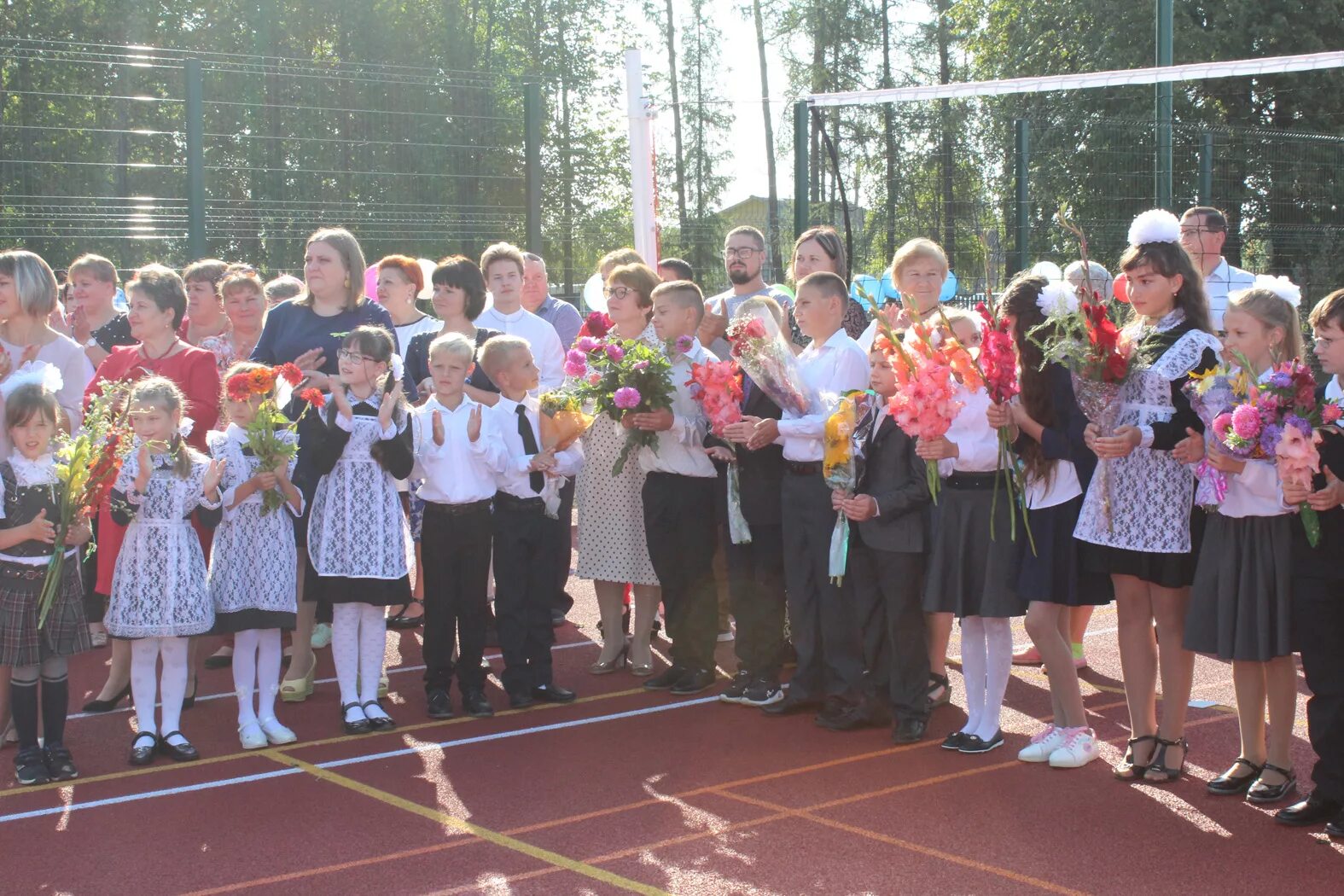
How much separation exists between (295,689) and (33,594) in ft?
5.37

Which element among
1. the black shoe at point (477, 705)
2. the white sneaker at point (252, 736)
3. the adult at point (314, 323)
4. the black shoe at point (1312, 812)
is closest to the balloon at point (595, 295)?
the adult at point (314, 323)

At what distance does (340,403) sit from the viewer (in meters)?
6.28

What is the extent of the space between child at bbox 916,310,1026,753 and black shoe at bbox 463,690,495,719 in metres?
2.15

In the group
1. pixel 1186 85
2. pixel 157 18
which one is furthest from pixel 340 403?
pixel 157 18

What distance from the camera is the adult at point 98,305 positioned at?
7617 millimetres

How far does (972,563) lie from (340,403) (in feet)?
9.44

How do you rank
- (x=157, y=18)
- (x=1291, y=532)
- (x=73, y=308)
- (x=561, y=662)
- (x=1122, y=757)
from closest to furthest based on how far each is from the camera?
(x=1291, y=532)
(x=1122, y=757)
(x=561, y=662)
(x=73, y=308)
(x=157, y=18)

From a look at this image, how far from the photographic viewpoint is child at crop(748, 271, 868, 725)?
6.28 metres

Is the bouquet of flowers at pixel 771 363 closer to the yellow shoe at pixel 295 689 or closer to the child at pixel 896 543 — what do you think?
the child at pixel 896 543

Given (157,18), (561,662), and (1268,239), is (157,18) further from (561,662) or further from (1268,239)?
(561,662)

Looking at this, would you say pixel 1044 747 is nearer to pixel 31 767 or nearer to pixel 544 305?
pixel 31 767

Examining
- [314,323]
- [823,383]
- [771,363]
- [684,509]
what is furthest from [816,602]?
[314,323]

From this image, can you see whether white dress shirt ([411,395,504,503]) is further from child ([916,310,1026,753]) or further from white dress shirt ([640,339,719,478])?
child ([916,310,1026,753])

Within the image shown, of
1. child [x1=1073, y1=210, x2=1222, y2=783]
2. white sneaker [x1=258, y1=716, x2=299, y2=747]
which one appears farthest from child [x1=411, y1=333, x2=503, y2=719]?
child [x1=1073, y1=210, x2=1222, y2=783]
